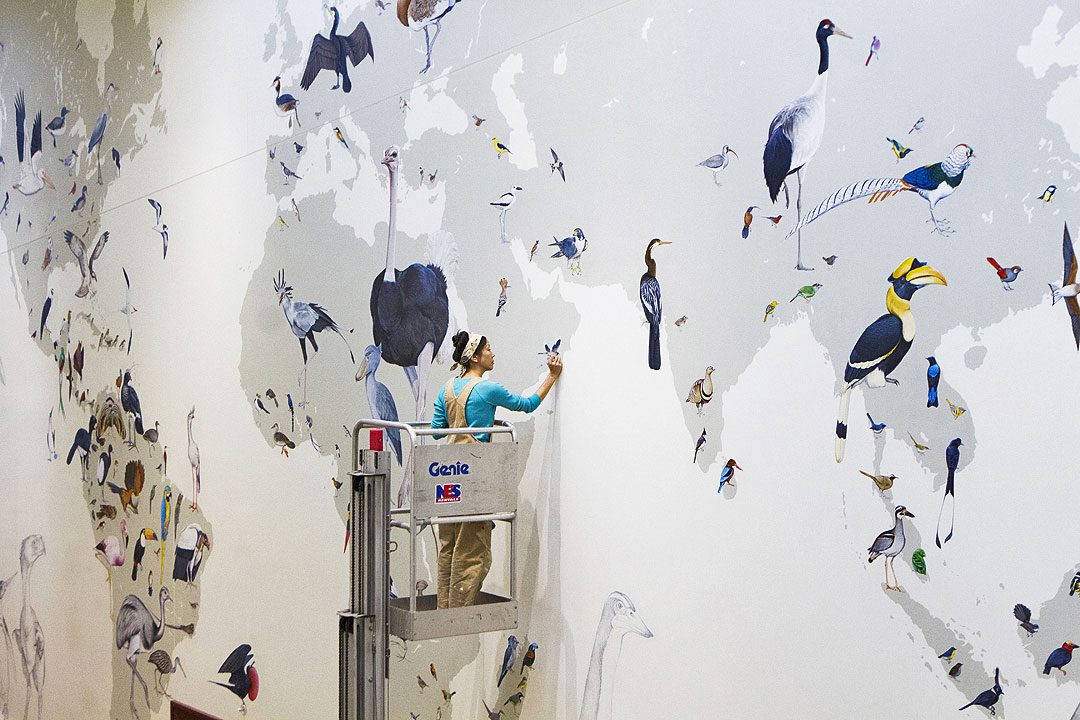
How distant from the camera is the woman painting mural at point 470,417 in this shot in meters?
3.56

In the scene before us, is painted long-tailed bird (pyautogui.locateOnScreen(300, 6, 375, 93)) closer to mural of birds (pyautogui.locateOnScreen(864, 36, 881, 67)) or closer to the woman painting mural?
the woman painting mural

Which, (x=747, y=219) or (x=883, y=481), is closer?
(x=883, y=481)

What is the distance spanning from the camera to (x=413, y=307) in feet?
13.7

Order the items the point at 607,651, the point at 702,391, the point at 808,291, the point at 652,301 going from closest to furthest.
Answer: the point at 808,291 → the point at 702,391 → the point at 652,301 → the point at 607,651

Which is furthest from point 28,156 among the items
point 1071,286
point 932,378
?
point 1071,286

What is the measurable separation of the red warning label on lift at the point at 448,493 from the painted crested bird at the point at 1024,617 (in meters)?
1.68

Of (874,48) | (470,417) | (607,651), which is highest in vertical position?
(874,48)

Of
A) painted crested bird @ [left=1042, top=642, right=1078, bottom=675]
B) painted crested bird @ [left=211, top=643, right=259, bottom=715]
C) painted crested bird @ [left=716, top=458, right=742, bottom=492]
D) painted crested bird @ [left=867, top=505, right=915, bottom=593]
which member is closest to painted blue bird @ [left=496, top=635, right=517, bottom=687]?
painted crested bird @ [left=716, top=458, right=742, bottom=492]

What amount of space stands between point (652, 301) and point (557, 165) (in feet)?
2.01

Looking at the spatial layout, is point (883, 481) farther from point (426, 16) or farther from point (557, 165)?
point (426, 16)

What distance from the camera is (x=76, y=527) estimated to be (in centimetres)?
679

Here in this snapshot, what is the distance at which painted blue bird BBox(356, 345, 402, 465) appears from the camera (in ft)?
14.1

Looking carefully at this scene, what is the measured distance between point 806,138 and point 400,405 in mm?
2024

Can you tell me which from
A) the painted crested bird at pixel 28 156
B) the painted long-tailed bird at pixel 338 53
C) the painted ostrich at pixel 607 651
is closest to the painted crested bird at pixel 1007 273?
the painted ostrich at pixel 607 651
